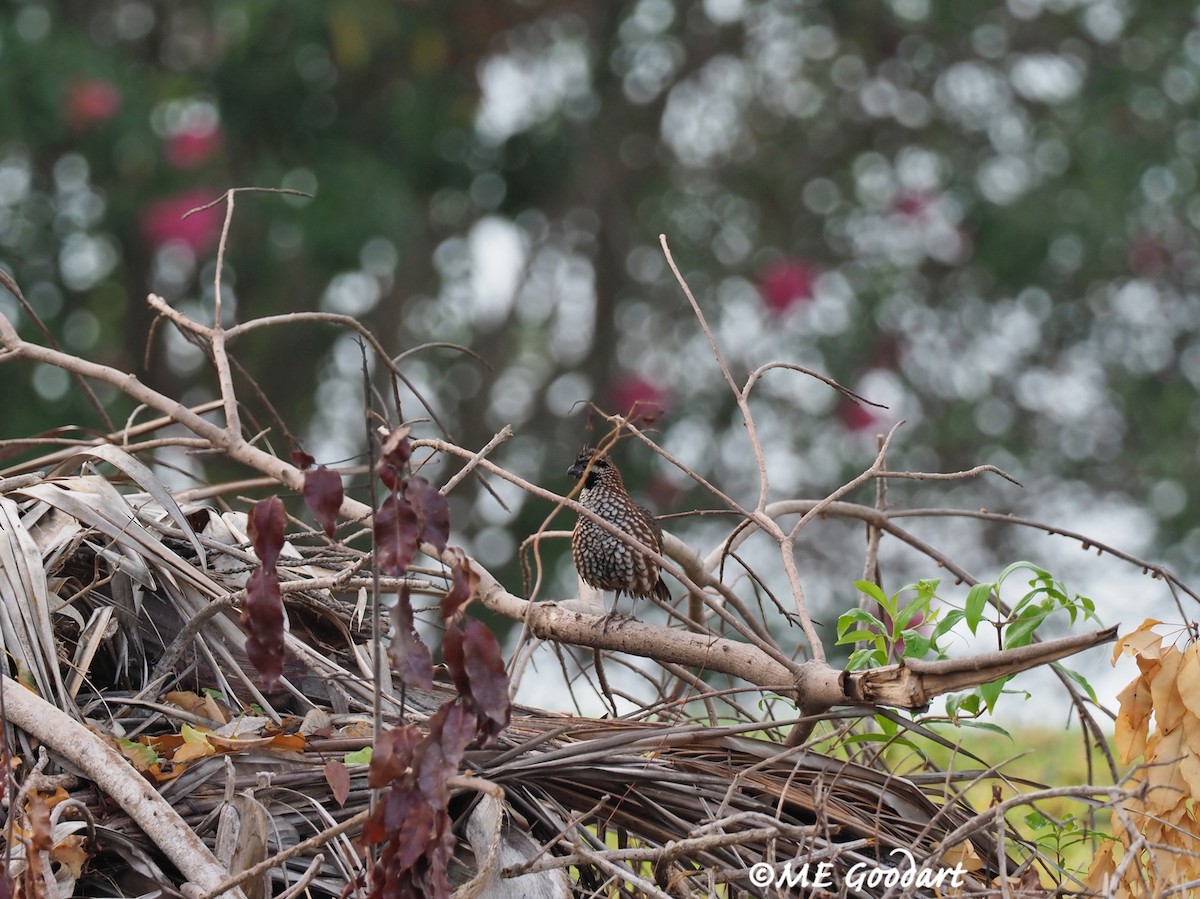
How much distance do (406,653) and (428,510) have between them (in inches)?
6.7

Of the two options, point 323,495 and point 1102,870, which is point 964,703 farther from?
point 323,495

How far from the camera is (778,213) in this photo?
27.0ft

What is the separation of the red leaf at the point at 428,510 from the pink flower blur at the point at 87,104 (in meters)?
4.95

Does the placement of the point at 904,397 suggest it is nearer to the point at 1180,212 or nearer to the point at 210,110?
the point at 1180,212

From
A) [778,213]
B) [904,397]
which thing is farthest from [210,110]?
[904,397]

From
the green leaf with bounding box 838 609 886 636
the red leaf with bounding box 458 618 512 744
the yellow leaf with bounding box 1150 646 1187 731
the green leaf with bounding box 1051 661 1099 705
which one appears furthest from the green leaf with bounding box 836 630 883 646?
the red leaf with bounding box 458 618 512 744

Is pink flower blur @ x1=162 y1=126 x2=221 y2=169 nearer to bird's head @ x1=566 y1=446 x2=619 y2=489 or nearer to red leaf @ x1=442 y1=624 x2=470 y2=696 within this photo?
bird's head @ x1=566 y1=446 x2=619 y2=489

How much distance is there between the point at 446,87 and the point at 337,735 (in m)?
5.46

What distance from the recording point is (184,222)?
611cm

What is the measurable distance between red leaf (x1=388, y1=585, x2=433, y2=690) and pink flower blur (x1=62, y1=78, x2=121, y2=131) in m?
4.97

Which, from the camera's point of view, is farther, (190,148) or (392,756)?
(190,148)

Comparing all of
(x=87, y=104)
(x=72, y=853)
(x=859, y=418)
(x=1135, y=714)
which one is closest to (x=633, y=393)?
(x=859, y=418)

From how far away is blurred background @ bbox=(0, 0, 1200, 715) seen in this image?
6.89 meters

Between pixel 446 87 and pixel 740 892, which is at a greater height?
pixel 446 87
